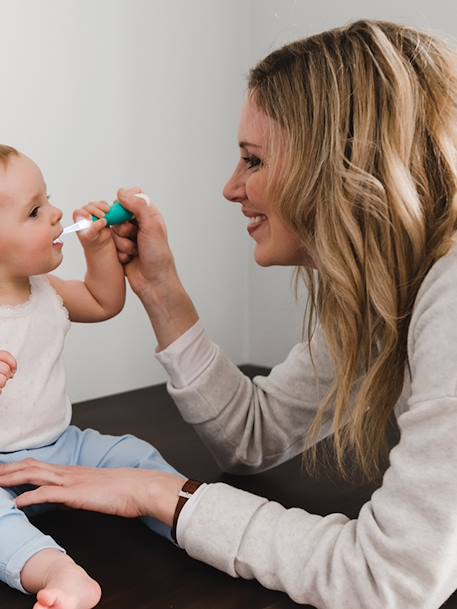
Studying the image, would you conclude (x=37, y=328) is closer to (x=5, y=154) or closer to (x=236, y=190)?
(x=5, y=154)

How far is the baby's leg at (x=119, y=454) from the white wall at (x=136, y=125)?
61 cm

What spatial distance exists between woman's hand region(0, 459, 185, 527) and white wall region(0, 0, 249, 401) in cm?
77

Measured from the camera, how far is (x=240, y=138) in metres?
1.14

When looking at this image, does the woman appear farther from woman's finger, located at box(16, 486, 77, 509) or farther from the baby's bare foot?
the baby's bare foot

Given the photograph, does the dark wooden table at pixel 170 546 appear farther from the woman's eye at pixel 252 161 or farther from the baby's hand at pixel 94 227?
the woman's eye at pixel 252 161

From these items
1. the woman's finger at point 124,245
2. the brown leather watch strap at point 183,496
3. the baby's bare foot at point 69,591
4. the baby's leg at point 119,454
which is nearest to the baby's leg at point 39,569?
the baby's bare foot at point 69,591

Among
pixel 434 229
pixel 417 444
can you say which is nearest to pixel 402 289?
pixel 434 229

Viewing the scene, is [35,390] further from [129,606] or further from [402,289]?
[402,289]

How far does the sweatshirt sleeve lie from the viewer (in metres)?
1.28

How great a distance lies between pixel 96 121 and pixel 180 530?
1.11m

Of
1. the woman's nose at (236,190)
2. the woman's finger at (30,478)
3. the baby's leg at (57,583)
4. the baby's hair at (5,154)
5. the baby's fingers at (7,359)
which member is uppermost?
the baby's hair at (5,154)

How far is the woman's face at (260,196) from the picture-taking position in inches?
43.2

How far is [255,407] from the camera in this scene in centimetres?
132

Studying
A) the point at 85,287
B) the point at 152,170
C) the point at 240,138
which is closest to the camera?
the point at 240,138
